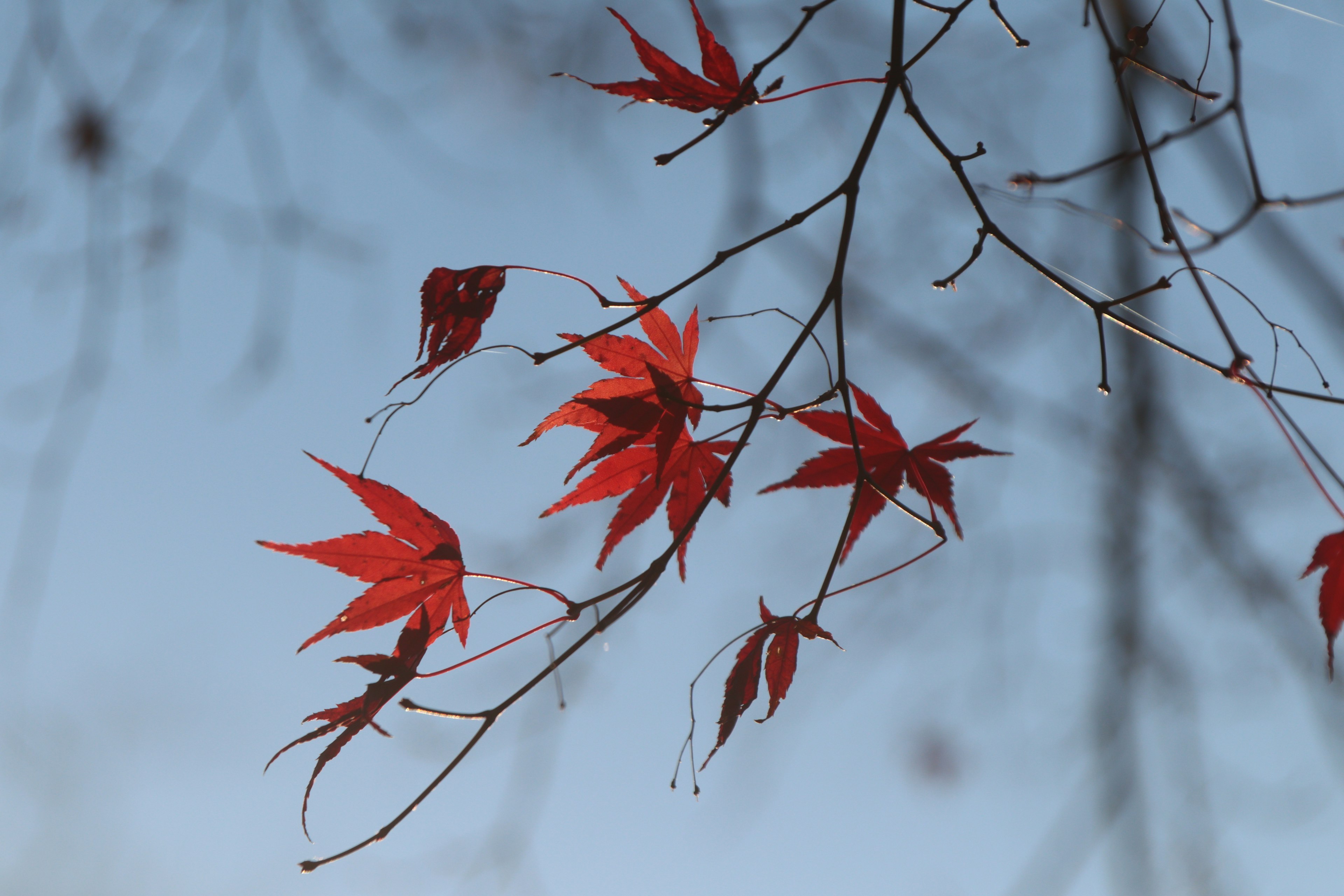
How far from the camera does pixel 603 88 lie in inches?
32.5

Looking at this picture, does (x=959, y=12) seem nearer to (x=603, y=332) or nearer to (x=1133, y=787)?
(x=603, y=332)

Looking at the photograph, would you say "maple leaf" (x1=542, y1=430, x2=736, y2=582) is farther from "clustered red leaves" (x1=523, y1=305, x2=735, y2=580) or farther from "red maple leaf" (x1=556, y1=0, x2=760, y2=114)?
"red maple leaf" (x1=556, y1=0, x2=760, y2=114)

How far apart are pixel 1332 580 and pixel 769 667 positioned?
2.12 ft

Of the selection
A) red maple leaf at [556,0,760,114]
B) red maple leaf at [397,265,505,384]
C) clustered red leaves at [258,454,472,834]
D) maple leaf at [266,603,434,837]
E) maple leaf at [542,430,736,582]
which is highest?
red maple leaf at [556,0,760,114]

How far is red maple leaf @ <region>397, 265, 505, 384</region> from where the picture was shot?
2.86 ft

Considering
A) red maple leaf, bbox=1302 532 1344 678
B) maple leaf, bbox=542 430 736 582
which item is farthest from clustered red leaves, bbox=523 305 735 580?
red maple leaf, bbox=1302 532 1344 678

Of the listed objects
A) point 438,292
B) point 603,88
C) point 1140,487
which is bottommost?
point 438,292

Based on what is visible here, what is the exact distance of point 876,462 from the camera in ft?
3.36

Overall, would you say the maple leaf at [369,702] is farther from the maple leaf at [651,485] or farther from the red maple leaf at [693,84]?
the red maple leaf at [693,84]

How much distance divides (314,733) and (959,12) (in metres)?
0.97

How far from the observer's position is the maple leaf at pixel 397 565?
32.5 inches

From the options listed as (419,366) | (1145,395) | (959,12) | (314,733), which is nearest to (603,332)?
(419,366)

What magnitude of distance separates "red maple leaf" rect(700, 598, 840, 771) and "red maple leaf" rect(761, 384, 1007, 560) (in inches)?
7.2

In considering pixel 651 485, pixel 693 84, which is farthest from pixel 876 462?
pixel 693 84
